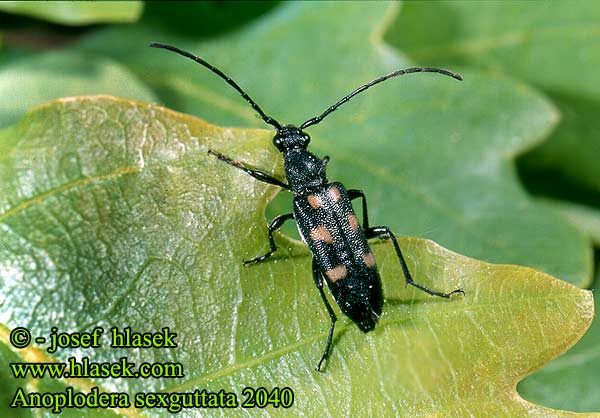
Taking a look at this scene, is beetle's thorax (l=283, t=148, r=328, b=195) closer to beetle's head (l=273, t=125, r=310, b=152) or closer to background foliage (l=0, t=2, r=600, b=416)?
beetle's head (l=273, t=125, r=310, b=152)

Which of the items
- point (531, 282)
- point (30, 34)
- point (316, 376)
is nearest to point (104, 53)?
point (30, 34)

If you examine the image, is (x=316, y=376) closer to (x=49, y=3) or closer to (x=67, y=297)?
(x=67, y=297)

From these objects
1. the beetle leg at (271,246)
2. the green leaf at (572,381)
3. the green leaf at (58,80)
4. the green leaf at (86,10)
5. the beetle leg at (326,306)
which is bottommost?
the green leaf at (572,381)

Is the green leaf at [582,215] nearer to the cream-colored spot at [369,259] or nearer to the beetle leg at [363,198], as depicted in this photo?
the beetle leg at [363,198]

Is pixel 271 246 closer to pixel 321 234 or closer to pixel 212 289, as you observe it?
pixel 212 289

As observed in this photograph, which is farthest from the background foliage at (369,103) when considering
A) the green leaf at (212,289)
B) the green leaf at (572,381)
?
the green leaf at (212,289)

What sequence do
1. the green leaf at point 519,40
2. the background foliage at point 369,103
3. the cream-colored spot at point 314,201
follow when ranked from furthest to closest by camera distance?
the green leaf at point 519,40, the background foliage at point 369,103, the cream-colored spot at point 314,201

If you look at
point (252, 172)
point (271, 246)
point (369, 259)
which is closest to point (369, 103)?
point (369, 259)
